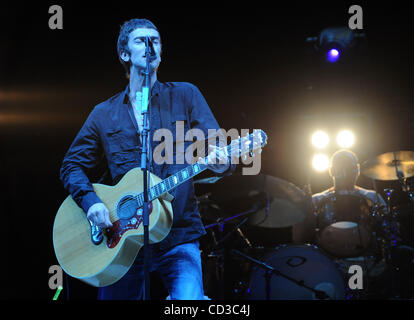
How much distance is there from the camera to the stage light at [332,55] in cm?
520

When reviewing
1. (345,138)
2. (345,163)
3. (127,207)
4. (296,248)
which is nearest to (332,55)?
(345,163)

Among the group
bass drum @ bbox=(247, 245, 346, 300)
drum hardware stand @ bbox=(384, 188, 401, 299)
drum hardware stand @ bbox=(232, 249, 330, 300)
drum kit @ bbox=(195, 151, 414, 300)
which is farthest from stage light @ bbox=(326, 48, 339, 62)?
drum hardware stand @ bbox=(232, 249, 330, 300)

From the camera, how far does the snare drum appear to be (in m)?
5.11

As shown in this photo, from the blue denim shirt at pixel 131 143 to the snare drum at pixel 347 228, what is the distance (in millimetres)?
3065

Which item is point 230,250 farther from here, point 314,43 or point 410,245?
point 314,43

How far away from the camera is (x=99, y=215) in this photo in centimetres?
257

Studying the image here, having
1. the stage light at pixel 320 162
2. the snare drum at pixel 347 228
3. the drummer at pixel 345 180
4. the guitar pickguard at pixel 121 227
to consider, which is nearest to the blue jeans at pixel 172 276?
the guitar pickguard at pixel 121 227

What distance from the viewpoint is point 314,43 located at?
538 centimetres

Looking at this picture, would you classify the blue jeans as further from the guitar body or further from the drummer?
the drummer

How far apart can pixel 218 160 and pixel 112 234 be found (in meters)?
0.86

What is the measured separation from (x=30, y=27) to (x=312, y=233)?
415 centimetres

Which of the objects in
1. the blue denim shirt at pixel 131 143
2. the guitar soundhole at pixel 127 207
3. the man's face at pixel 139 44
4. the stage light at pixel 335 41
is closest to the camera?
the guitar soundhole at pixel 127 207

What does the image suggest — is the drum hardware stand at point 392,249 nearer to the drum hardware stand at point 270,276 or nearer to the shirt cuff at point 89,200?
the drum hardware stand at point 270,276

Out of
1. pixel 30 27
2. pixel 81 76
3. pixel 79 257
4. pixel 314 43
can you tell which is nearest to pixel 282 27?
pixel 314 43
